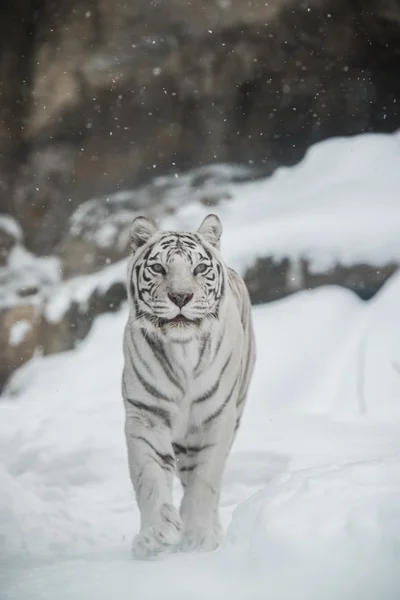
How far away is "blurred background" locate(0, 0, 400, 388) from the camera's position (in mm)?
5852

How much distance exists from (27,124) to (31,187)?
0.42 metres

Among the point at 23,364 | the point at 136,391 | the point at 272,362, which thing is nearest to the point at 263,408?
the point at 272,362

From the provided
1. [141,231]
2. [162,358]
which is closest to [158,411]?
[162,358]

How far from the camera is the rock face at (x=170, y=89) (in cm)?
594

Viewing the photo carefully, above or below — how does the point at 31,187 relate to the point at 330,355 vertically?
above

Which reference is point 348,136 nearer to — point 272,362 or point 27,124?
point 272,362

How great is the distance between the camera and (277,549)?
6.68ft

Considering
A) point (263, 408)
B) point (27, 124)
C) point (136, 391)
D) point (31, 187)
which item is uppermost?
point (27, 124)

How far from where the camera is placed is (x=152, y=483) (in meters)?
2.31

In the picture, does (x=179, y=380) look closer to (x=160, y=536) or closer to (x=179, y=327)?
(x=179, y=327)

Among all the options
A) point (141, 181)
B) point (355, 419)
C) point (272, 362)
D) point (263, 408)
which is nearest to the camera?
point (355, 419)

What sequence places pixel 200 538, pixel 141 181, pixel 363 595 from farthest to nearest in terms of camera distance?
pixel 141 181 < pixel 200 538 < pixel 363 595

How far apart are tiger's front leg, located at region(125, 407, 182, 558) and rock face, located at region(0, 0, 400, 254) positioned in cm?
380

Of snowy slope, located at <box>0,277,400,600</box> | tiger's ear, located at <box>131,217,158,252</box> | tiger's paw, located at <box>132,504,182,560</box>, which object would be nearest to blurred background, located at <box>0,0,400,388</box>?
snowy slope, located at <box>0,277,400,600</box>
